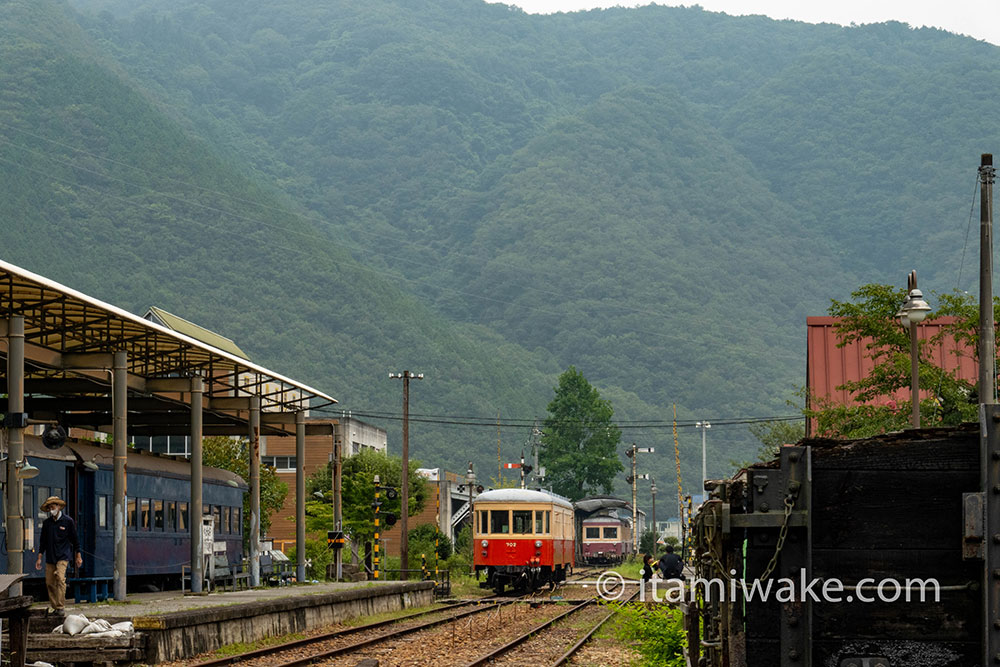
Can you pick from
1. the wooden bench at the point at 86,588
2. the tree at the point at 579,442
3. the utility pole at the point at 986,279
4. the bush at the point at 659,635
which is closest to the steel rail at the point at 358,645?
the bush at the point at 659,635

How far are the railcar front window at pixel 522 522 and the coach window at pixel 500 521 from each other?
0.25 metres

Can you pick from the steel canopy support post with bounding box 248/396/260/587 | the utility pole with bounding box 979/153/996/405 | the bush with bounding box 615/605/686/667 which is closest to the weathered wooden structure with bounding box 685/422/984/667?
the bush with bounding box 615/605/686/667

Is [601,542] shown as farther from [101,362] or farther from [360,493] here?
[101,362]

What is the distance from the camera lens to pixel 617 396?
6747 inches

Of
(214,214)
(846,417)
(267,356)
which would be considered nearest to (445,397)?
(267,356)

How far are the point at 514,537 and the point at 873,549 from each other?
3732 centimetres

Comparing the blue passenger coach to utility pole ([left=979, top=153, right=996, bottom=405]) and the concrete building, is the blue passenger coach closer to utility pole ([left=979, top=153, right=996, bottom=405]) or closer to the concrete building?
utility pole ([left=979, top=153, right=996, bottom=405])

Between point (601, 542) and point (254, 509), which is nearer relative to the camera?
point (254, 509)

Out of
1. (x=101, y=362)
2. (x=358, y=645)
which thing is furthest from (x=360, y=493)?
(x=358, y=645)

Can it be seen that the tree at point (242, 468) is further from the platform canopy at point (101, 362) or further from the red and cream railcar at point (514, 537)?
the platform canopy at point (101, 362)

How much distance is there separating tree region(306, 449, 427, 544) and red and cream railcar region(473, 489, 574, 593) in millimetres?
8537

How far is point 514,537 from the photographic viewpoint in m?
42.5

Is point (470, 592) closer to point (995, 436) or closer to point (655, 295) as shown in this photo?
point (995, 436)

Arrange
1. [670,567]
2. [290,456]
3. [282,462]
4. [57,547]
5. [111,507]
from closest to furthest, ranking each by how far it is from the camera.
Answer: [57,547] → [670,567] → [111,507] → [282,462] → [290,456]
